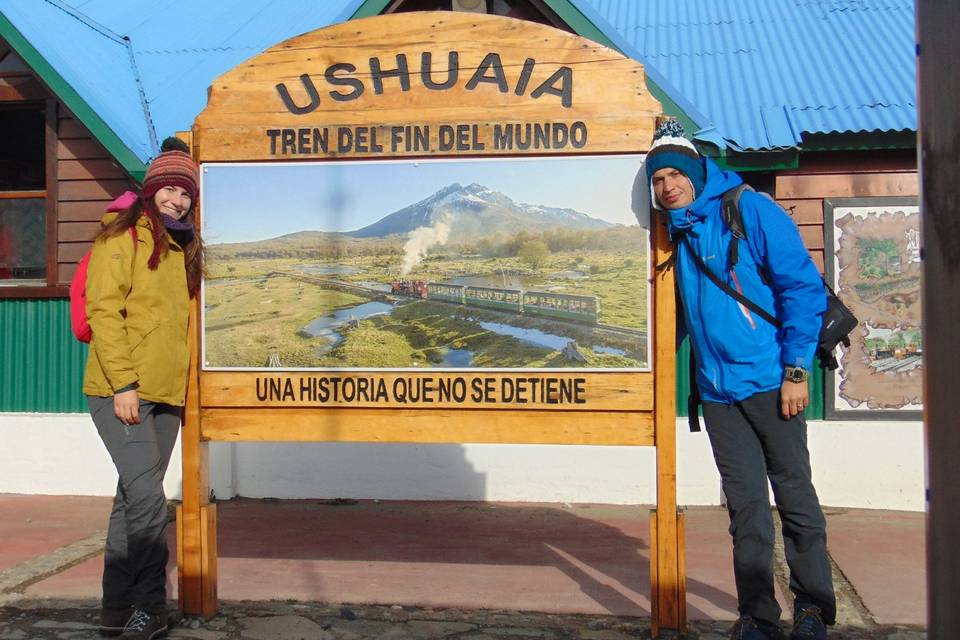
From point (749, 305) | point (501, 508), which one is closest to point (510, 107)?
point (749, 305)

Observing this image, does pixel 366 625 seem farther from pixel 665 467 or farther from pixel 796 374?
pixel 796 374

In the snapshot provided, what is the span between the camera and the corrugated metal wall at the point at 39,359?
7793mm

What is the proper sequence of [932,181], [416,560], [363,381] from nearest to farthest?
[932,181], [363,381], [416,560]

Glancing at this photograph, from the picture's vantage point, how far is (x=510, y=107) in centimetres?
435

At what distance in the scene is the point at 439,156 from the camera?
4.43m

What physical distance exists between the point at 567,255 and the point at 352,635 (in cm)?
195

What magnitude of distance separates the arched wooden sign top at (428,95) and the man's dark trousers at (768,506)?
1.31 m

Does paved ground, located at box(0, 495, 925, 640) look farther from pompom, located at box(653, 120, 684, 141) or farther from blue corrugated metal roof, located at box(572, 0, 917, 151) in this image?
blue corrugated metal roof, located at box(572, 0, 917, 151)

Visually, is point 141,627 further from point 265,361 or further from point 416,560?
point 416,560

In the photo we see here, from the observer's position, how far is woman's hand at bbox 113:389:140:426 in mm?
4008

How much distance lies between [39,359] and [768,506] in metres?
6.16

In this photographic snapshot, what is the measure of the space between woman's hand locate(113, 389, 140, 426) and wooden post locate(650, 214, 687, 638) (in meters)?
2.21

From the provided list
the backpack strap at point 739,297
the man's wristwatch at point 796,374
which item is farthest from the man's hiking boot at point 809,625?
the backpack strap at point 739,297

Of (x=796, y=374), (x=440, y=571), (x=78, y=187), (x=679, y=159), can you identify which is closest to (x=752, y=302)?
(x=796, y=374)
